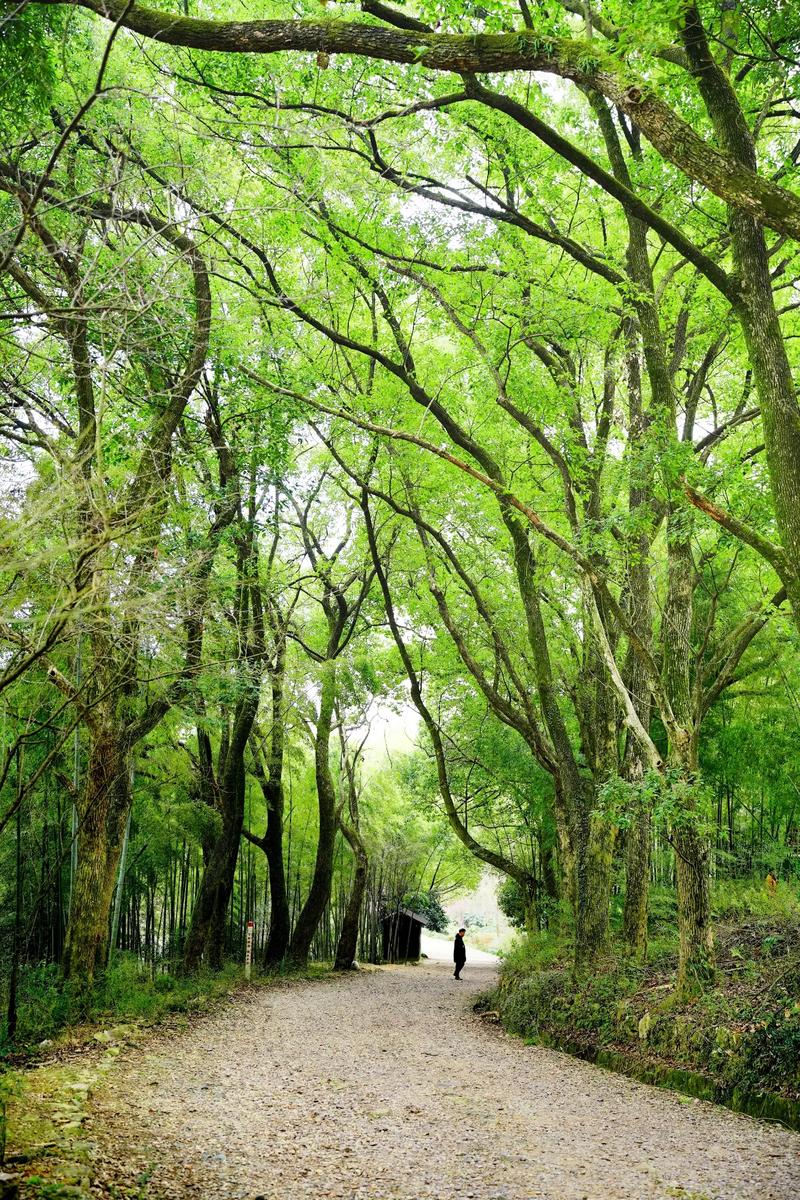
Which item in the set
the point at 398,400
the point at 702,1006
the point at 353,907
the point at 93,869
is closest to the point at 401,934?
the point at 353,907

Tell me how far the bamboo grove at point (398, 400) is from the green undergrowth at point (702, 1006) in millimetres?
534

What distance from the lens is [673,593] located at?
29.1ft

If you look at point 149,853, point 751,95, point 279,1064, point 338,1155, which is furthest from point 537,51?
point 149,853

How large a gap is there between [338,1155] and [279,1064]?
3.36 m

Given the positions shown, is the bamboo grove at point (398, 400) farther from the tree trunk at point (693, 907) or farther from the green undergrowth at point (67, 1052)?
the green undergrowth at point (67, 1052)

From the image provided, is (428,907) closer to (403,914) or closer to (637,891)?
(403,914)

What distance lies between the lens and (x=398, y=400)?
37.1 ft

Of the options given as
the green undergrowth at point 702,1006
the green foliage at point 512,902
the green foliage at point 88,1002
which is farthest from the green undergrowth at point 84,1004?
the green foliage at point 512,902

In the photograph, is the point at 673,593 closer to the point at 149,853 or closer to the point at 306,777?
the point at 149,853

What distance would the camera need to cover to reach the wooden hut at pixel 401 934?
3091 cm

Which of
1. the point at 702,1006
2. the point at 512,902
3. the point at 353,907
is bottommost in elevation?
the point at 512,902

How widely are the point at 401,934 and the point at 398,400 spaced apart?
26.6m

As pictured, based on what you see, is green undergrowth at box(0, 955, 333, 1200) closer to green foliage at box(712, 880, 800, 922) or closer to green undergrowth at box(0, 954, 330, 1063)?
green undergrowth at box(0, 954, 330, 1063)

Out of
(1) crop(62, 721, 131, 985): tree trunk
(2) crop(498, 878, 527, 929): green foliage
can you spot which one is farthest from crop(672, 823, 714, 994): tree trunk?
(2) crop(498, 878, 527, 929): green foliage
